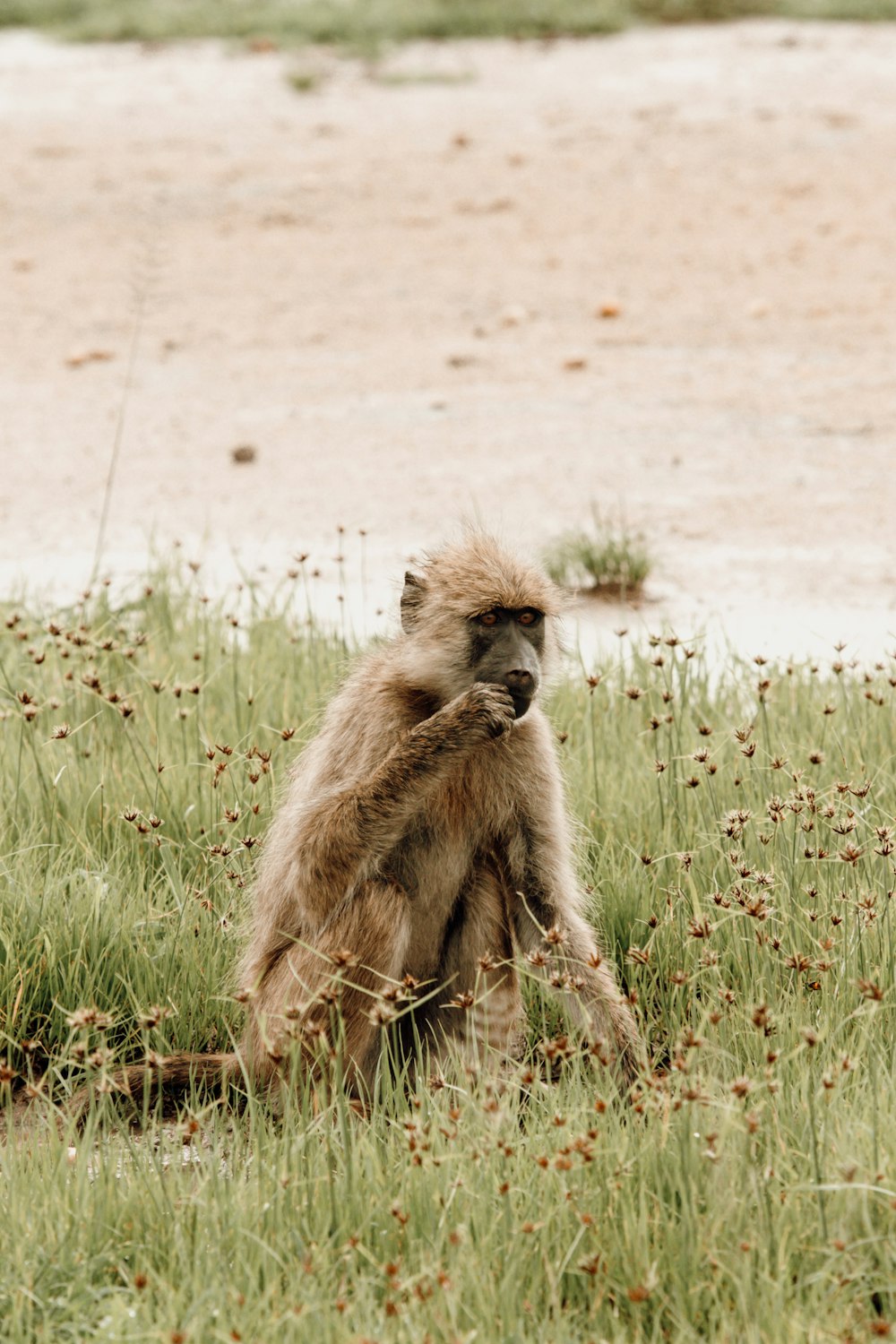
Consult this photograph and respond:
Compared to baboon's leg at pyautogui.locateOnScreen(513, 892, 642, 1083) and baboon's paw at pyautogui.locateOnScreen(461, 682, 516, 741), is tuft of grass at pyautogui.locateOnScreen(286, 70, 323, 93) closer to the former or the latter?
baboon's leg at pyautogui.locateOnScreen(513, 892, 642, 1083)

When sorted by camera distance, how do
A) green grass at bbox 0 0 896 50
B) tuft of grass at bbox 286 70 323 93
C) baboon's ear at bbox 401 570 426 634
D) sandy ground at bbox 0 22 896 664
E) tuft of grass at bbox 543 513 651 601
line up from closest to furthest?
1. baboon's ear at bbox 401 570 426 634
2. tuft of grass at bbox 543 513 651 601
3. sandy ground at bbox 0 22 896 664
4. tuft of grass at bbox 286 70 323 93
5. green grass at bbox 0 0 896 50

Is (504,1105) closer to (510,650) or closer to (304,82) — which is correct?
(510,650)

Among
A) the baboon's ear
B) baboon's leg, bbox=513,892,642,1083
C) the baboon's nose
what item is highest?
the baboon's ear

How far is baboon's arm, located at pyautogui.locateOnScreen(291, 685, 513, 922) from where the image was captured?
373 cm

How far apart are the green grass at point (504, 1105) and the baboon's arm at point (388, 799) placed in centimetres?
32

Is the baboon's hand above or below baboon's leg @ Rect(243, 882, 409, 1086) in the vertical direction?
above

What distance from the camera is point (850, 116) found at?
16.1m

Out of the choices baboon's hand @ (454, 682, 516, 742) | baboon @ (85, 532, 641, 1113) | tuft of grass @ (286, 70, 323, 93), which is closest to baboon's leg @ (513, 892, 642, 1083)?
baboon @ (85, 532, 641, 1113)

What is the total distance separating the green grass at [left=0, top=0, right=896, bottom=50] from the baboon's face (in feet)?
53.2

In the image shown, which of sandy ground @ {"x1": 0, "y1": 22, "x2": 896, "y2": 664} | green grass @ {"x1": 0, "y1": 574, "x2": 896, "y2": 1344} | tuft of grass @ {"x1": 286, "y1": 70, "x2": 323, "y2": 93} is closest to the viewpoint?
green grass @ {"x1": 0, "y1": 574, "x2": 896, "y2": 1344}

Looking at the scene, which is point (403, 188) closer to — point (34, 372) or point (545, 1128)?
point (34, 372)

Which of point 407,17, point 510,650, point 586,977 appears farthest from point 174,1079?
point 407,17

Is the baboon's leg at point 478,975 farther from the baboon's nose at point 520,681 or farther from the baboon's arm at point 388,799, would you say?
the baboon's nose at point 520,681

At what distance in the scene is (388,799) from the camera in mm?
3738
